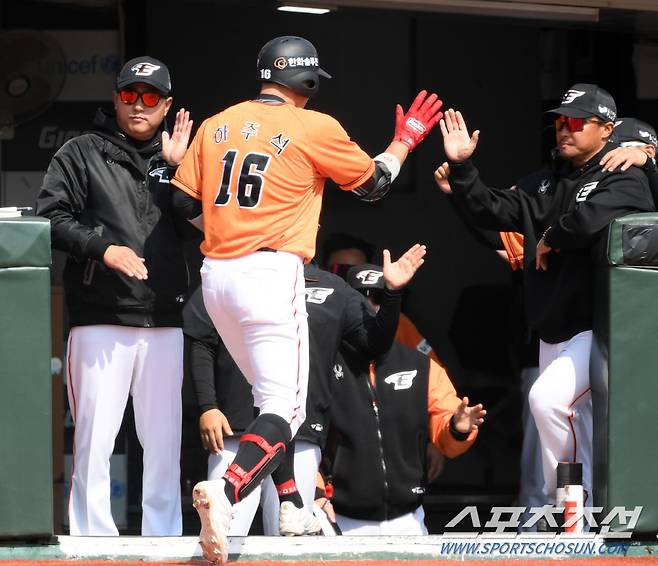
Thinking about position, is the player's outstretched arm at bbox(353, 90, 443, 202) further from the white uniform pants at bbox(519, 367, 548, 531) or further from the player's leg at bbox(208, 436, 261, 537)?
the white uniform pants at bbox(519, 367, 548, 531)

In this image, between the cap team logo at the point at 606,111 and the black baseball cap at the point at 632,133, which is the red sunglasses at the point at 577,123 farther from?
the black baseball cap at the point at 632,133

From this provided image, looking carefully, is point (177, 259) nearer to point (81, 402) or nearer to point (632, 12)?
point (81, 402)

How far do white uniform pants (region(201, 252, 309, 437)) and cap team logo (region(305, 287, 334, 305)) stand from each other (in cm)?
61

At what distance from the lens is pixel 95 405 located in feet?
16.1

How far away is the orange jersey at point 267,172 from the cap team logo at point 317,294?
21.7 inches

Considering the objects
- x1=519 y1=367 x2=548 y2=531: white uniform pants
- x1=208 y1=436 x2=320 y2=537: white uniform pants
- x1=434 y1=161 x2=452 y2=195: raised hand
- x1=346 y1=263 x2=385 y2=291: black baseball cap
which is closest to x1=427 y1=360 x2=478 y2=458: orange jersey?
x1=346 y1=263 x2=385 y2=291: black baseball cap

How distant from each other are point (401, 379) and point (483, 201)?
31.2 inches

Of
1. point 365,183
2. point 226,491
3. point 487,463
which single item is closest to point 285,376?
point 226,491

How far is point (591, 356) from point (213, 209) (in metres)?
1.42

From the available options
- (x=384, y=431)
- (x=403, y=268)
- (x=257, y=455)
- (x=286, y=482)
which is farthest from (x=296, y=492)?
(x=403, y=268)

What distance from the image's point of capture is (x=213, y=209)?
4.50 meters

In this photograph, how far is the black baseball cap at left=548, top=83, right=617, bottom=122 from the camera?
496 centimetres

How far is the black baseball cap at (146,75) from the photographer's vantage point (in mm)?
5008

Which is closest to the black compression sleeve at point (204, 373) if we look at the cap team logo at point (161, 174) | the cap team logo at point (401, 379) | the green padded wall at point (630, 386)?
the cap team logo at point (161, 174)
